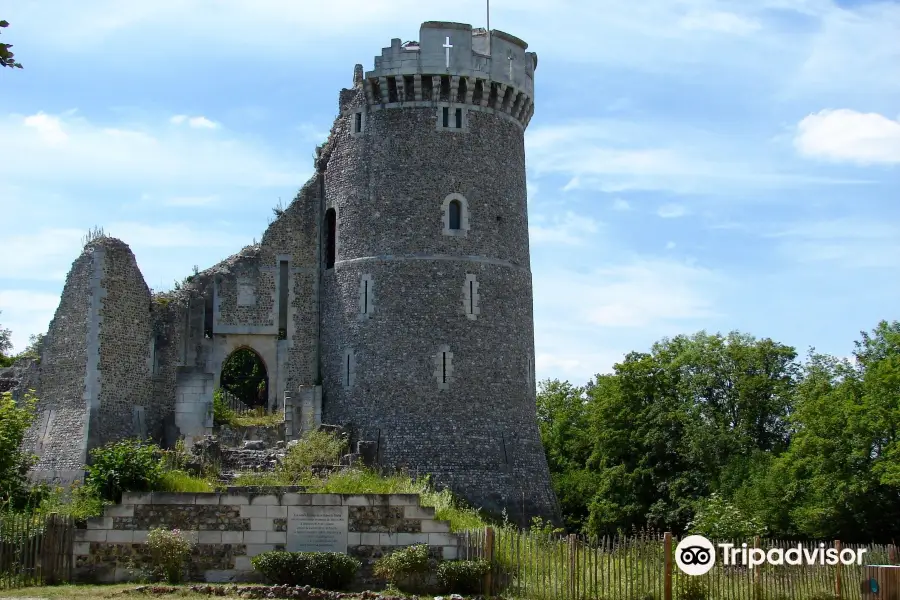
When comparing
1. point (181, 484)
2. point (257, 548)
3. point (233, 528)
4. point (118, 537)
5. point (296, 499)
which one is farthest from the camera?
point (181, 484)

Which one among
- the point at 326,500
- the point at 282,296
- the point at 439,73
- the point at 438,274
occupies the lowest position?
the point at 326,500

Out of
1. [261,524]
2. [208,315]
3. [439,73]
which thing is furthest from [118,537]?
[439,73]

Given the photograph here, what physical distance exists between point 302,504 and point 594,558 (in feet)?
20.3

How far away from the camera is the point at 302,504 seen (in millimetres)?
26297

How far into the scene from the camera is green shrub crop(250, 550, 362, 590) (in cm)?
2477

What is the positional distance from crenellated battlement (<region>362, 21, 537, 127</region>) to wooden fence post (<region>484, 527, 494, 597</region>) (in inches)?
617

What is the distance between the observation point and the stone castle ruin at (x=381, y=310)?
1356 inches

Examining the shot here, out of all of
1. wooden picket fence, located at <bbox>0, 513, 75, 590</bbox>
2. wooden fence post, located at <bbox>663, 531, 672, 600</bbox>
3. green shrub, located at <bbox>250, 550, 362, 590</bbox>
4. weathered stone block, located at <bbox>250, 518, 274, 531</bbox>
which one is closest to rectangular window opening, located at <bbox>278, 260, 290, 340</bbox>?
weathered stone block, located at <bbox>250, 518, 274, 531</bbox>

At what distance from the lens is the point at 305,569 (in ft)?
81.1

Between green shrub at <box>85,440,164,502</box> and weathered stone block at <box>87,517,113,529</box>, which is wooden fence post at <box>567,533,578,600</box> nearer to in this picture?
green shrub at <box>85,440,164,502</box>

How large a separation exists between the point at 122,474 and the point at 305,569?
4888 millimetres

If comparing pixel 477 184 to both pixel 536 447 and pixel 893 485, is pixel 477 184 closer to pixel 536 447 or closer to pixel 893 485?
pixel 536 447

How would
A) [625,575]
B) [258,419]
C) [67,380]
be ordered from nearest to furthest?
[625,575] → [67,380] → [258,419]

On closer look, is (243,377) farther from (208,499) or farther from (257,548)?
(257,548)
